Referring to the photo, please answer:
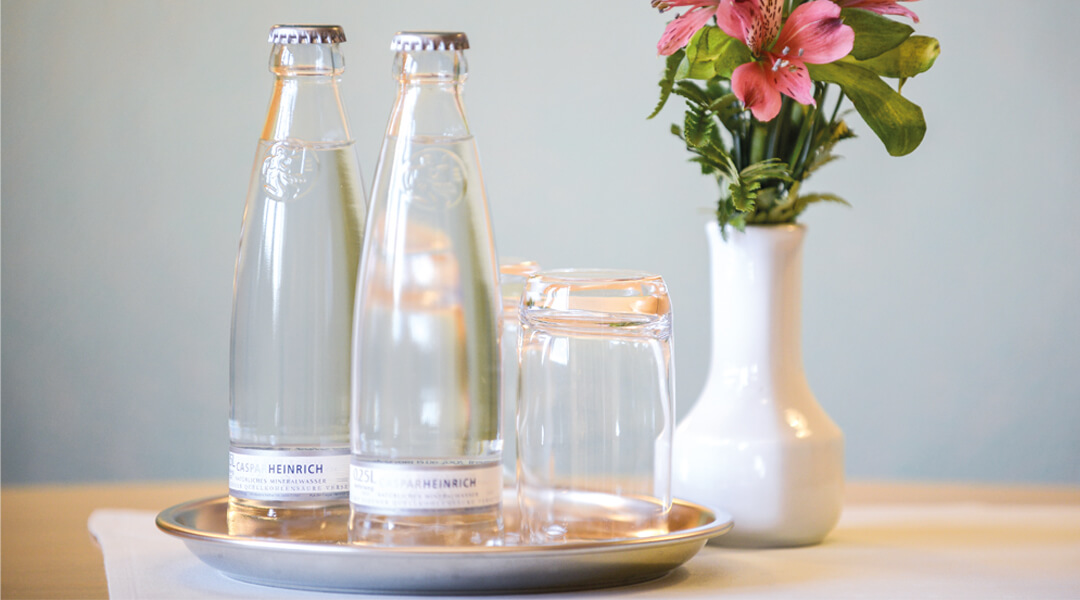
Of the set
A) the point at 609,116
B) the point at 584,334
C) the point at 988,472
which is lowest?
the point at 988,472

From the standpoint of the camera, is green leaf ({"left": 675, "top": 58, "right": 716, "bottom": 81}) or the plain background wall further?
the plain background wall

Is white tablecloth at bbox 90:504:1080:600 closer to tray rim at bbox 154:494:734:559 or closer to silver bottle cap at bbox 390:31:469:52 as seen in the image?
tray rim at bbox 154:494:734:559

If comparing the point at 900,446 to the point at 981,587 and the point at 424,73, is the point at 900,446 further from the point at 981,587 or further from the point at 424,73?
the point at 424,73

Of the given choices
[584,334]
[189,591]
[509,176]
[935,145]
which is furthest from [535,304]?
[935,145]

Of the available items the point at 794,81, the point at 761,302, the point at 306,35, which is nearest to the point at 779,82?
the point at 794,81

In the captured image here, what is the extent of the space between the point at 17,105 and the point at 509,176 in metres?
0.61

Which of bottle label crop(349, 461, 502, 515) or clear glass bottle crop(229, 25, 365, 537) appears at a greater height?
clear glass bottle crop(229, 25, 365, 537)

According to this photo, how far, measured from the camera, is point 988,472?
144 centimetres

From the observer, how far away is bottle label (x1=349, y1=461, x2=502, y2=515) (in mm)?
466

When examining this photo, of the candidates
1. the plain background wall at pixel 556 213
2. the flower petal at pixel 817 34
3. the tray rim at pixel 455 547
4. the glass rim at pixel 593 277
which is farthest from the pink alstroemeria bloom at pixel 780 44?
the plain background wall at pixel 556 213

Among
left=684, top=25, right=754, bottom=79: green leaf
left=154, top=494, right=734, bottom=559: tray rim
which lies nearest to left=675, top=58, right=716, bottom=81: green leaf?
left=684, top=25, right=754, bottom=79: green leaf

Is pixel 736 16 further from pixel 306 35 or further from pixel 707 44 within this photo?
pixel 306 35

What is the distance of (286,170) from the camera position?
0.56 metres

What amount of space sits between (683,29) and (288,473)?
31cm
